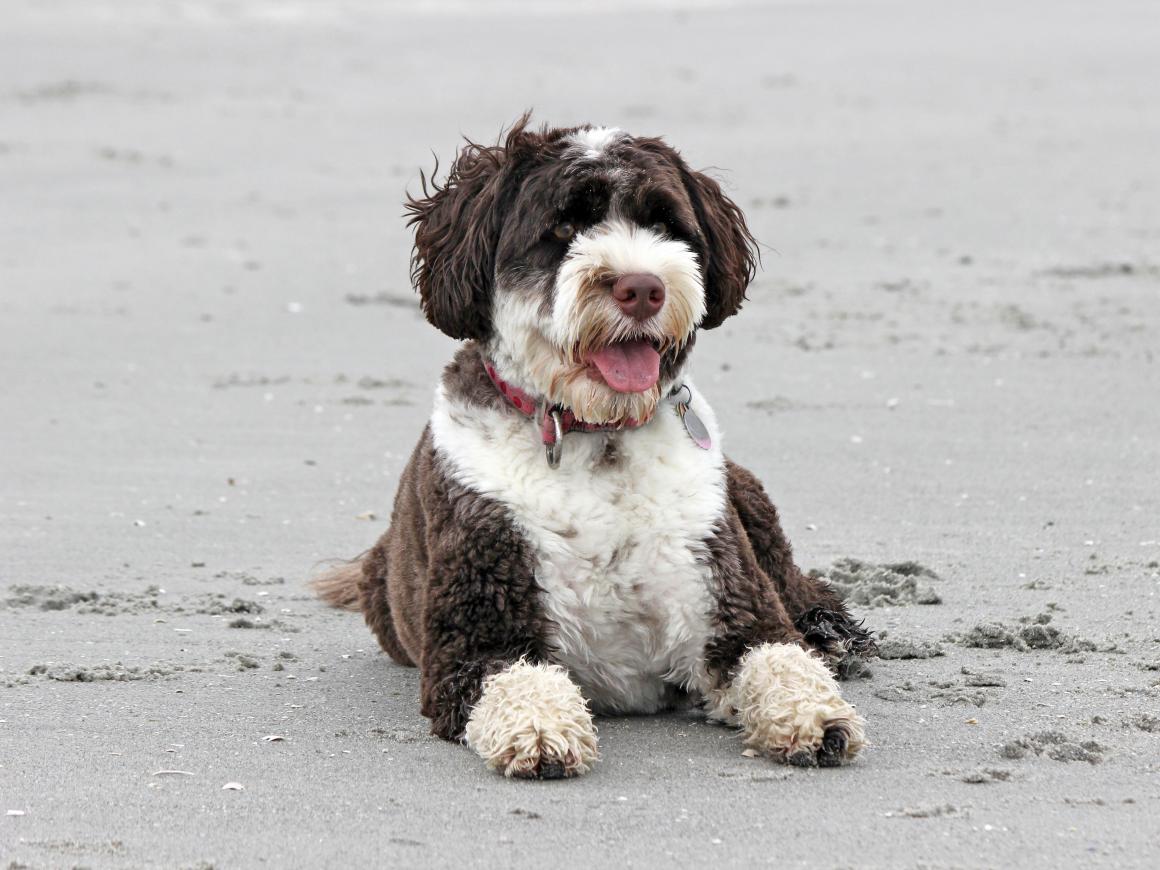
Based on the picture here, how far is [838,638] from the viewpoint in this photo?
5477mm

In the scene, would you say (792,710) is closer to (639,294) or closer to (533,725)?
(533,725)

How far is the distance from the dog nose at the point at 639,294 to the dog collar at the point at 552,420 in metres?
0.34

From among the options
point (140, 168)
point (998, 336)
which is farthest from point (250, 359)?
point (140, 168)

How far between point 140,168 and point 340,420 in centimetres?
627

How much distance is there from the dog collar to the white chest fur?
25 mm

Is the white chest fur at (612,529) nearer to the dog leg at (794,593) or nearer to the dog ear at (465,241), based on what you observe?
the dog ear at (465,241)

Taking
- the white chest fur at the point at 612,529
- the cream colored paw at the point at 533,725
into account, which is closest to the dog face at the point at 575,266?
the white chest fur at the point at 612,529

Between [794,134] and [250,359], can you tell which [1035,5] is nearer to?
[794,134]

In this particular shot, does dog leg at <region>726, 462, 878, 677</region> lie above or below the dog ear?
below

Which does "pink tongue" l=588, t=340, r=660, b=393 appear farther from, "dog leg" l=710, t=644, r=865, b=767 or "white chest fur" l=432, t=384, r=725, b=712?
"dog leg" l=710, t=644, r=865, b=767

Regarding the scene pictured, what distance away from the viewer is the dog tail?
6375 mm

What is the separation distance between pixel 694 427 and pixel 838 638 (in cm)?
82

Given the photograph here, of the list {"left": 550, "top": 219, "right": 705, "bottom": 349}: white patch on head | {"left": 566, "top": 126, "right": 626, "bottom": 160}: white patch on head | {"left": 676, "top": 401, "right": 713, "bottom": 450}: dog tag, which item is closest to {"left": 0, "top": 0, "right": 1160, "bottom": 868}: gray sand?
{"left": 676, "top": 401, "right": 713, "bottom": 450}: dog tag

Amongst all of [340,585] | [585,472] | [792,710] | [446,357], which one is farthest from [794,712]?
[446,357]
